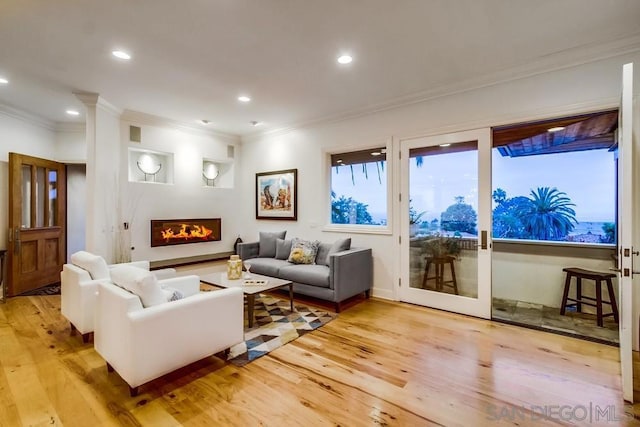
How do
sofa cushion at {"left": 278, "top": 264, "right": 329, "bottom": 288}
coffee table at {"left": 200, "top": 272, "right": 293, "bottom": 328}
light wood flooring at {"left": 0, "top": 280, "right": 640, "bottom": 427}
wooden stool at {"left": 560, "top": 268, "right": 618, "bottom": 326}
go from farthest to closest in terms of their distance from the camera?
sofa cushion at {"left": 278, "top": 264, "right": 329, "bottom": 288}, wooden stool at {"left": 560, "top": 268, "right": 618, "bottom": 326}, coffee table at {"left": 200, "top": 272, "right": 293, "bottom": 328}, light wood flooring at {"left": 0, "top": 280, "right": 640, "bottom": 427}

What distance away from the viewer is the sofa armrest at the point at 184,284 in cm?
298

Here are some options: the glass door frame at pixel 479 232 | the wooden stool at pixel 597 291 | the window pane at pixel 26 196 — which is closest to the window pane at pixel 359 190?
the glass door frame at pixel 479 232

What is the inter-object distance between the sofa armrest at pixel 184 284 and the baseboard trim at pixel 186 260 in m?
2.46

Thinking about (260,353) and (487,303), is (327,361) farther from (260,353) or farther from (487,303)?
(487,303)

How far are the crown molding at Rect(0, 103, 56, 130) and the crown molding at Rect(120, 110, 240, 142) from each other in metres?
1.58

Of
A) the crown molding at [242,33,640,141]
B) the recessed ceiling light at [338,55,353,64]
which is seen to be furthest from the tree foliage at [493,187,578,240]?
the recessed ceiling light at [338,55,353,64]

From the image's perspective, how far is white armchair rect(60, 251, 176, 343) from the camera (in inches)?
114

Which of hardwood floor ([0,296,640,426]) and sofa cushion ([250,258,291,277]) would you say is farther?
sofa cushion ([250,258,291,277])

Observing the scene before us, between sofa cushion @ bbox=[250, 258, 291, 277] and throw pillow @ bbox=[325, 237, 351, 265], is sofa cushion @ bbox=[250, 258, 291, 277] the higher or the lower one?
the lower one

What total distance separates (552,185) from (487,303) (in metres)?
2.53

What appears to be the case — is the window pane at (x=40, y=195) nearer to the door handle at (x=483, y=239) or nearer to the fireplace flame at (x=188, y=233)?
the fireplace flame at (x=188, y=233)

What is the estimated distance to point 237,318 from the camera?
2652 millimetres

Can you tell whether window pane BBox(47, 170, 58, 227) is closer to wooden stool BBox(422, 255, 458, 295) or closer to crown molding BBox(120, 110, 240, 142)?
crown molding BBox(120, 110, 240, 142)

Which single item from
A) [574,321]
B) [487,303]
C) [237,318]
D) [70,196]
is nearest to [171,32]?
[237,318]
